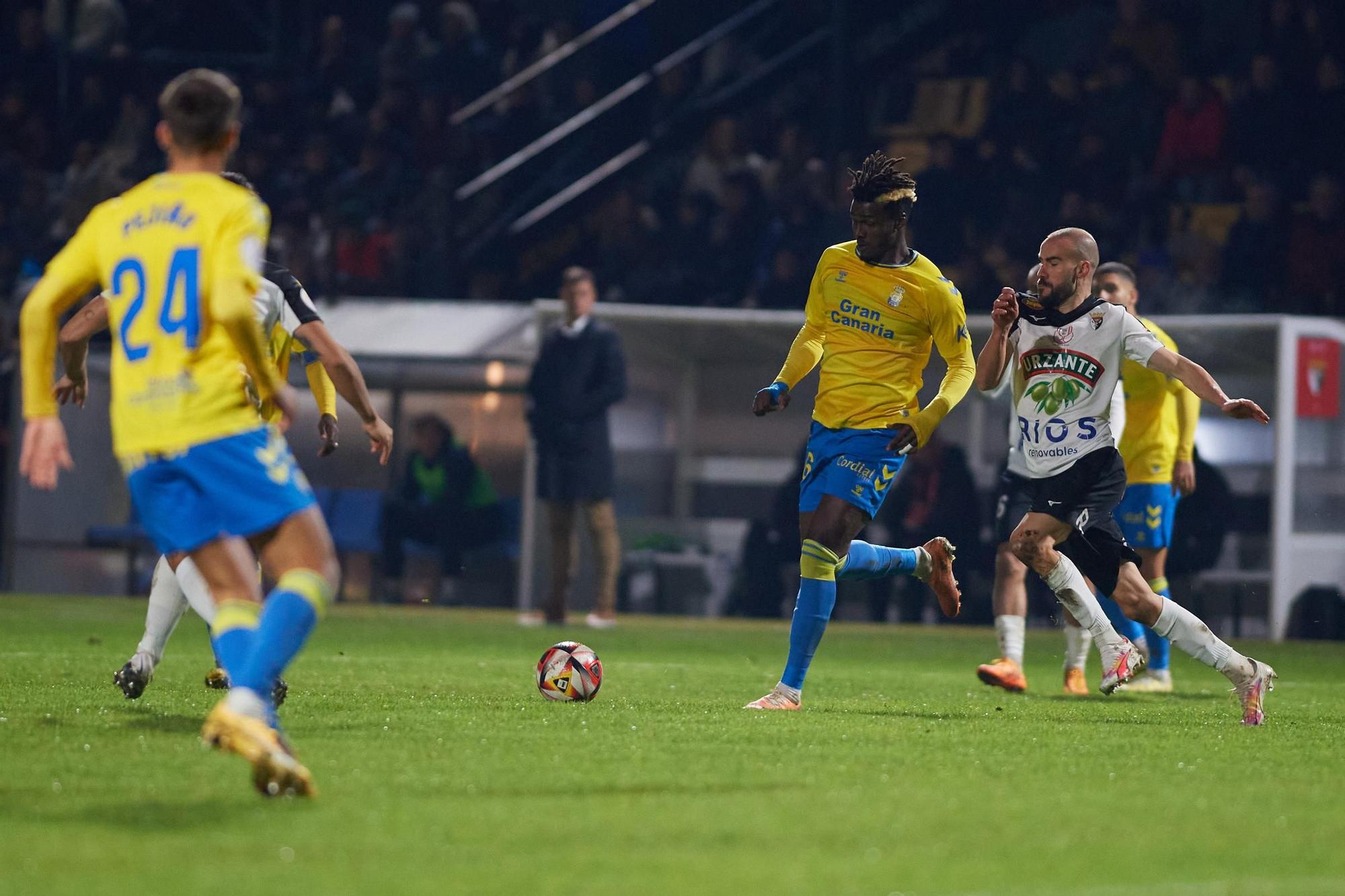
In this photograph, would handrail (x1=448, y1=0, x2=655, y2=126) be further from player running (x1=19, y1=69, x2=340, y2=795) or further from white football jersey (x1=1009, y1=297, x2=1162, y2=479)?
player running (x1=19, y1=69, x2=340, y2=795)

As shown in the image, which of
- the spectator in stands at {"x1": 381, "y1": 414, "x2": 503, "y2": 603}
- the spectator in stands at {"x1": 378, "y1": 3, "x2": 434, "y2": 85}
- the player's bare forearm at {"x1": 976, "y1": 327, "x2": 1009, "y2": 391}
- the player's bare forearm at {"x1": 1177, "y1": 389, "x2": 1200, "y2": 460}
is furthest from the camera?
the spectator in stands at {"x1": 378, "y1": 3, "x2": 434, "y2": 85}

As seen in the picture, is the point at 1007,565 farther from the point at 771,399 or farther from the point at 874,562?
the point at 771,399

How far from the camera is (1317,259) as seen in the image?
53.5ft

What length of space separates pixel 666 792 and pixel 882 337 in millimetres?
3187

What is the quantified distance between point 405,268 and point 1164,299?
7.57 meters

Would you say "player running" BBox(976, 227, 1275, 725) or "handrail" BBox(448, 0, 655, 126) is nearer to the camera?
"player running" BBox(976, 227, 1275, 725)

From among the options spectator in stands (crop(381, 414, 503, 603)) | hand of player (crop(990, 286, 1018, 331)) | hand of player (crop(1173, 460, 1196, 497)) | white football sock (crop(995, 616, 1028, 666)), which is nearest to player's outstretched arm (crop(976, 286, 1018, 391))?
hand of player (crop(990, 286, 1018, 331))

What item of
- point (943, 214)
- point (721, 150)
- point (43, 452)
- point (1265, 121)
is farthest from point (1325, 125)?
point (43, 452)

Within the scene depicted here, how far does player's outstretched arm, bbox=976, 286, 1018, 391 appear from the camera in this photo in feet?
24.5

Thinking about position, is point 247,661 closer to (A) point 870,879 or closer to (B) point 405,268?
(A) point 870,879

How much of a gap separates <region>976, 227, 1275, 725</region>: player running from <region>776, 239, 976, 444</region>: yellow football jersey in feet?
0.66

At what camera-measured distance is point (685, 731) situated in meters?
6.78

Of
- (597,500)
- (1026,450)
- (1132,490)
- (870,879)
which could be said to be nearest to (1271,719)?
(1026,450)

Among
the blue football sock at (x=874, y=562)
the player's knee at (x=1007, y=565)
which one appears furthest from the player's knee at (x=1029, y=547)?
the player's knee at (x=1007, y=565)
